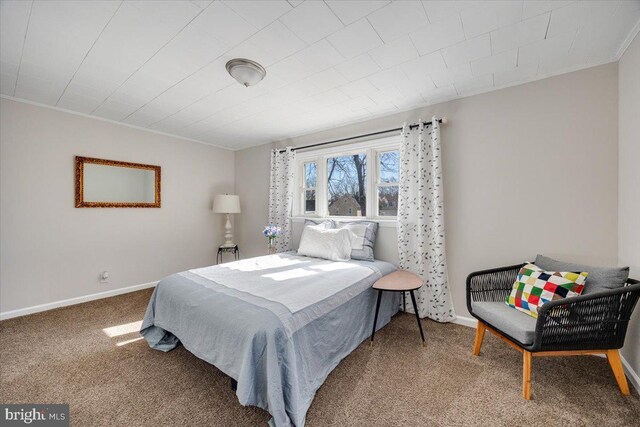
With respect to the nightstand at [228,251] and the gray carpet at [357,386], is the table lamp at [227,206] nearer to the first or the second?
the nightstand at [228,251]

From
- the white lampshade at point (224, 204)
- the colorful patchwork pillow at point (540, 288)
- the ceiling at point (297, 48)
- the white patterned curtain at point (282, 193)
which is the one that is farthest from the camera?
the white lampshade at point (224, 204)

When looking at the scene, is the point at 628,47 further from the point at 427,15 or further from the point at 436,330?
the point at 436,330

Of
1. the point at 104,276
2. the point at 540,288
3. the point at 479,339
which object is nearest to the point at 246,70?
the point at 540,288

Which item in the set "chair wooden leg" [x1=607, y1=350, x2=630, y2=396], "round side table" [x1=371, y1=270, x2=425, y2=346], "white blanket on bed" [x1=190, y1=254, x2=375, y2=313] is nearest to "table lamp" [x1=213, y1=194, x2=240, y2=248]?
"white blanket on bed" [x1=190, y1=254, x2=375, y2=313]

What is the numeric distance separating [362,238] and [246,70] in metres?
2.16

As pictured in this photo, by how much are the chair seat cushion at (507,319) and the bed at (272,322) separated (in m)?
0.92

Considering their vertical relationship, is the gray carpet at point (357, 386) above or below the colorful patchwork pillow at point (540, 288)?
below

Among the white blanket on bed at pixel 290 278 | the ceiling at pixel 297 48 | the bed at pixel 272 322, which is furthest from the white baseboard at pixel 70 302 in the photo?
the ceiling at pixel 297 48

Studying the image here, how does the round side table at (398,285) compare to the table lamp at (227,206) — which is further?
the table lamp at (227,206)

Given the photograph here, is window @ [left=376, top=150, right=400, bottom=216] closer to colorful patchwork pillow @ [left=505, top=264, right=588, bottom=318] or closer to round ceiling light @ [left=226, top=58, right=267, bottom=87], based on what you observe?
colorful patchwork pillow @ [left=505, top=264, right=588, bottom=318]

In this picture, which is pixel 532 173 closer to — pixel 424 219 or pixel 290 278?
pixel 424 219

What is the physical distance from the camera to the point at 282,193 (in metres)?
4.13

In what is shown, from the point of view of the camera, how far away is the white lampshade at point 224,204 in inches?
174

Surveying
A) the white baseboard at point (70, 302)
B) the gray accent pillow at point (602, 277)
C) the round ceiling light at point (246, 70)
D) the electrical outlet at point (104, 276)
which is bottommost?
the white baseboard at point (70, 302)
